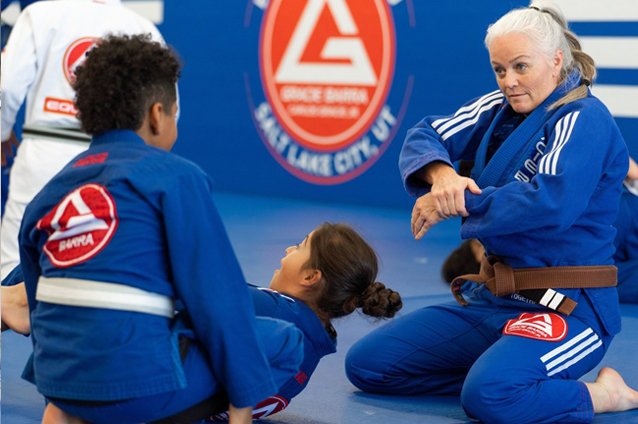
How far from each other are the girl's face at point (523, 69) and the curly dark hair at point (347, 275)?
618 mm

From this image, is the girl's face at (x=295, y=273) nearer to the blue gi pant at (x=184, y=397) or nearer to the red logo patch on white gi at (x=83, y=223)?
the blue gi pant at (x=184, y=397)

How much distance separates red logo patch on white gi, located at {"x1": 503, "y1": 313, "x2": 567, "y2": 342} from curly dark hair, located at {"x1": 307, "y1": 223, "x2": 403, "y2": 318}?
0.35 meters

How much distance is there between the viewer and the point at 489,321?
312 cm

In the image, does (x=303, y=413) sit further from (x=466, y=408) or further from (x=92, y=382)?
(x=92, y=382)

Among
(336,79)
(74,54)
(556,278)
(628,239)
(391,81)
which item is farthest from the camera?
(336,79)

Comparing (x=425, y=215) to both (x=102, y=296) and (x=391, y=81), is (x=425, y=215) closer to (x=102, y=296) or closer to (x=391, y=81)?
(x=102, y=296)

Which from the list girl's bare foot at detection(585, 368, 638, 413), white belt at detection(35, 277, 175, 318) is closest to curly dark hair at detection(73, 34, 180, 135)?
→ white belt at detection(35, 277, 175, 318)

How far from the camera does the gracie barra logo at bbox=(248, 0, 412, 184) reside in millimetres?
7328

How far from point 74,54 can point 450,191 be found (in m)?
1.69

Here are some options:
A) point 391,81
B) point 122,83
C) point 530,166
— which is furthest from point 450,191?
point 391,81

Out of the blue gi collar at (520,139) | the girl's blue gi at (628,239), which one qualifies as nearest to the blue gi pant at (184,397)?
the blue gi collar at (520,139)

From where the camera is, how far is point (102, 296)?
2.20 meters

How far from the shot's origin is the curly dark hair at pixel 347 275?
9.46 ft

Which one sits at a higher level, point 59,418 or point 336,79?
point 336,79
